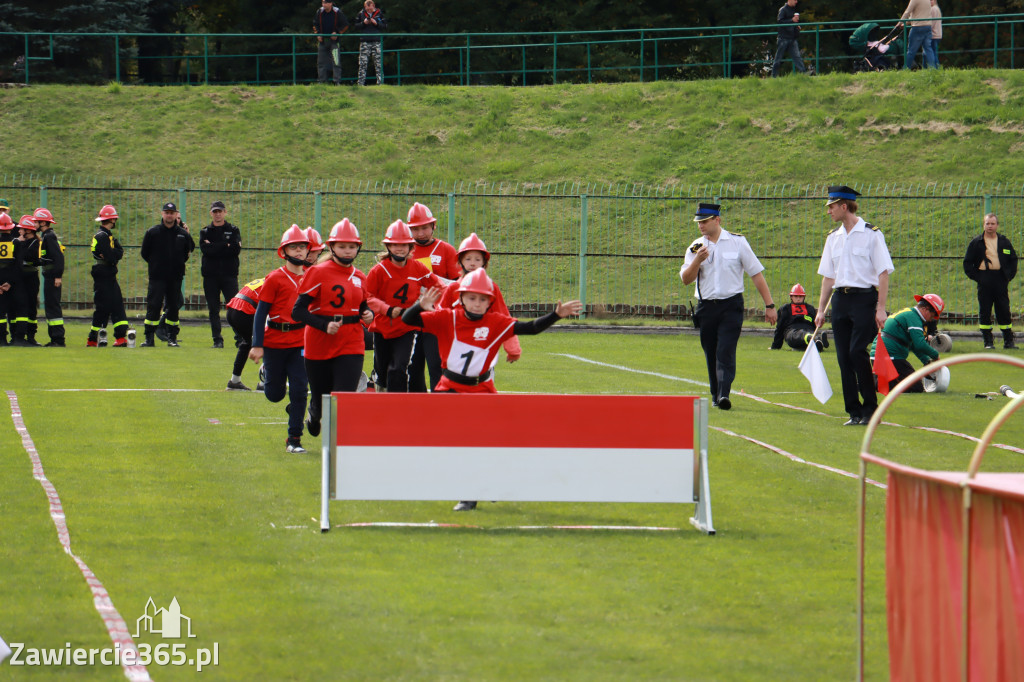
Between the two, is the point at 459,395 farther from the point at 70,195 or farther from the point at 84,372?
the point at 70,195

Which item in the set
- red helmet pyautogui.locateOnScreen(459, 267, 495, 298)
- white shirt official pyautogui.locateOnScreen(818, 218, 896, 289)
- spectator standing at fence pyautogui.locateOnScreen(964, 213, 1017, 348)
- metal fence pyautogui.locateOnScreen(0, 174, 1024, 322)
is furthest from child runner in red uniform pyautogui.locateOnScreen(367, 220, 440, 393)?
metal fence pyautogui.locateOnScreen(0, 174, 1024, 322)

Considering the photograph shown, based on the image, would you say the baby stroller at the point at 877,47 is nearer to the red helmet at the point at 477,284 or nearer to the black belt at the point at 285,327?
the black belt at the point at 285,327

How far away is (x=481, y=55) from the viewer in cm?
4619

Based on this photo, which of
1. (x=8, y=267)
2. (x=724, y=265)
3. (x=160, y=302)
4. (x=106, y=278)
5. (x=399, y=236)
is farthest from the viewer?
(x=8, y=267)

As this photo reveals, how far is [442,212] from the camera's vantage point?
31.6 metres

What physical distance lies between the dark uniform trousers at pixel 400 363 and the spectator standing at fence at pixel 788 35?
27.8 meters

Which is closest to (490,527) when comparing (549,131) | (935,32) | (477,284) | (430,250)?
(477,284)

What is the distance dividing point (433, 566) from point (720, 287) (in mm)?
7170

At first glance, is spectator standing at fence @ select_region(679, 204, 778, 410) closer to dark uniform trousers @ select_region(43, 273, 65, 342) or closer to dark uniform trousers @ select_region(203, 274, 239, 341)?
dark uniform trousers @ select_region(203, 274, 239, 341)

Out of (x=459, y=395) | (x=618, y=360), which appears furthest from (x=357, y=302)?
(x=618, y=360)

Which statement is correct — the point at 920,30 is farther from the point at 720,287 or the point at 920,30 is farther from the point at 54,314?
the point at 720,287

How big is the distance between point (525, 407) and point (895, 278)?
22714mm

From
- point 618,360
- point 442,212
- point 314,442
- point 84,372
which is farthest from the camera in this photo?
point 442,212

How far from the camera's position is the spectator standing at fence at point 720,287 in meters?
13.4
